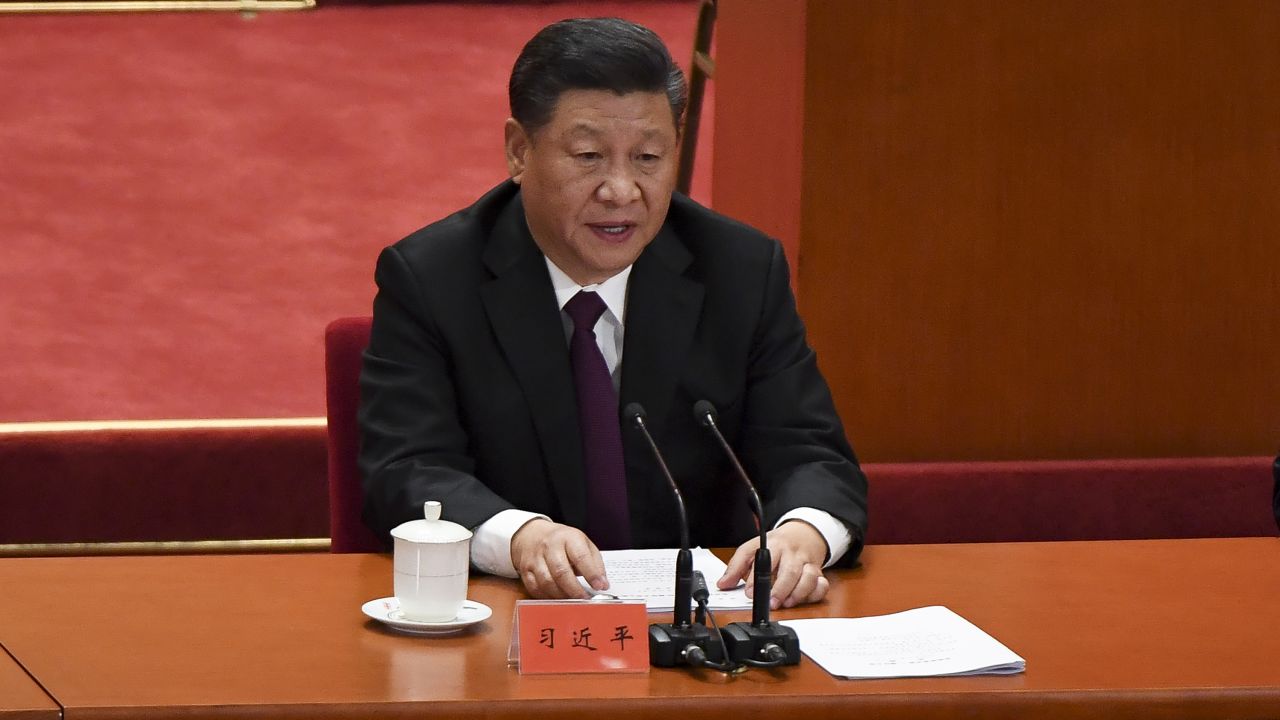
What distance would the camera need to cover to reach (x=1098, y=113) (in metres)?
2.68

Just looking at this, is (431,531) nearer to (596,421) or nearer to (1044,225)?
(596,421)

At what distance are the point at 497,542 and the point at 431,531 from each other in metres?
0.17

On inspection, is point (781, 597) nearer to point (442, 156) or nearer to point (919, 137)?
point (919, 137)

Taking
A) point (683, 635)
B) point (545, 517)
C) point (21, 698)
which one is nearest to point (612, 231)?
point (545, 517)

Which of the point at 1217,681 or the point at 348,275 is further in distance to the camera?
the point at 348,275

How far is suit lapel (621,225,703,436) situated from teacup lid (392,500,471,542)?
471 mm

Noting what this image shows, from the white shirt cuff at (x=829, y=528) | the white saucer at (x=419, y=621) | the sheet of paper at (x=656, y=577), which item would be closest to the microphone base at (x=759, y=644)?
the sheet of paper at (x=656, y=577)

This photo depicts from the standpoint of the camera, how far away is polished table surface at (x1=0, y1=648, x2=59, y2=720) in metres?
1.29

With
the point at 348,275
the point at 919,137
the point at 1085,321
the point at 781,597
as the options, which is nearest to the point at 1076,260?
the point at 1085,321

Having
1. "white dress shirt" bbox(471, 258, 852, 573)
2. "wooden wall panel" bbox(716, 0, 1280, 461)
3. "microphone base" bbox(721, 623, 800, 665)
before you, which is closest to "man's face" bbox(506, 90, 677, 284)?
"white dress shirt" bbox(471, 258, 852, 573)

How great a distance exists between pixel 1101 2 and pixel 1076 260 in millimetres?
402

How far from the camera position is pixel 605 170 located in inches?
74.5

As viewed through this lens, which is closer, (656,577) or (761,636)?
(761,636)

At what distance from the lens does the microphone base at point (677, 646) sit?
4.68 feet
